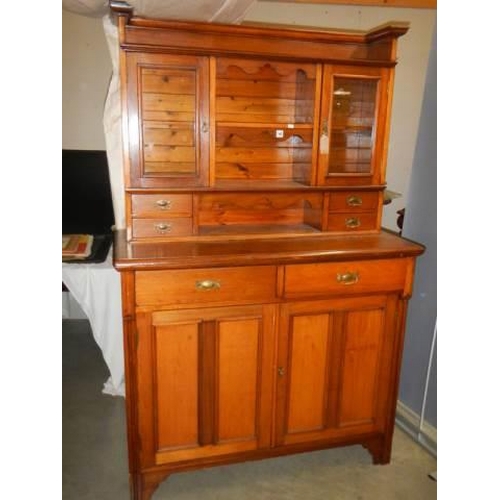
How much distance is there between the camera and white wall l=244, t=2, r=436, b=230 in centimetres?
322

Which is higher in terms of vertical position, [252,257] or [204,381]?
[252,257]

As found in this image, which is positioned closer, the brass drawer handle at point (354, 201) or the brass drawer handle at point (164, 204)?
the brass drawer handle at point (164, 204)

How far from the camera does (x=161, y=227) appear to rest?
5.82 ft

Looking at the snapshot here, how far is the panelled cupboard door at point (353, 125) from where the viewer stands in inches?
71.9

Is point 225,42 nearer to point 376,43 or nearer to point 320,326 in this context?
point 376,43

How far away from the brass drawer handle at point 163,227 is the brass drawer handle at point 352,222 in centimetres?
71

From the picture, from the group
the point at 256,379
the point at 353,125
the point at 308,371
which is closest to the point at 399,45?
the point at 353,125

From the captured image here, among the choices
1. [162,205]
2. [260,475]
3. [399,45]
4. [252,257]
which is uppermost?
[399,45]

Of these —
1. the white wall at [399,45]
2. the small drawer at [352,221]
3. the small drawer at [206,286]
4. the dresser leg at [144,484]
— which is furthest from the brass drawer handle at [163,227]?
the white wall at [399,45]

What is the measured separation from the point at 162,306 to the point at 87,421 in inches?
41.3

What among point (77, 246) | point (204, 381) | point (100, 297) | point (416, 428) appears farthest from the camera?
point (77, 246)

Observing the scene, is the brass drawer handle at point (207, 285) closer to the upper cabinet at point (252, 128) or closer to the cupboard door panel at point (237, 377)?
the cupboard door panel at point (237, 377)

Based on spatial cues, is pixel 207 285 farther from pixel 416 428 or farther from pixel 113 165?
pixel 416 428

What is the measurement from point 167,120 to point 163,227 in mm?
400
